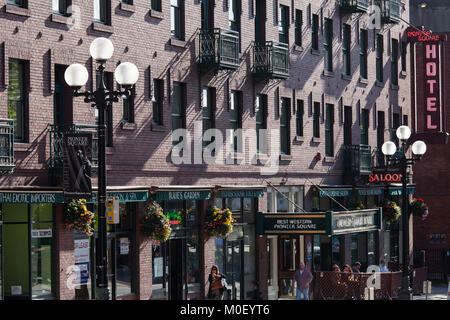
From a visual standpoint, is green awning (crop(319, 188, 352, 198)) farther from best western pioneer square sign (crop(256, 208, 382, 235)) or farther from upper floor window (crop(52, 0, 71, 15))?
upper floor window (crop(52, 0, 71, 15))

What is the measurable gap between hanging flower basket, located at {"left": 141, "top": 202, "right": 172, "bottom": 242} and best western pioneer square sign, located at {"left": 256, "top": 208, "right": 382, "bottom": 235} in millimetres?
5311

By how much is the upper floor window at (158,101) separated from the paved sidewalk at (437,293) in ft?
46.6

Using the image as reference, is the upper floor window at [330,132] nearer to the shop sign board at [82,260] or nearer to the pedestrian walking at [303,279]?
the pedestrian walking at [303,279]

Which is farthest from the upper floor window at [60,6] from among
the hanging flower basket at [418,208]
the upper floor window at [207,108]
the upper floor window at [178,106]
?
the hanging flower basket at [418,208]

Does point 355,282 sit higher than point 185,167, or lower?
lower

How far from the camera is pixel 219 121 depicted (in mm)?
28531

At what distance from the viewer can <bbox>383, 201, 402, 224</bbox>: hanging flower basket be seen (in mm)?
38688

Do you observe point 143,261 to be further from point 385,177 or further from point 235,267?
point 385,177

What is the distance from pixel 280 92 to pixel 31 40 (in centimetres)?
1287

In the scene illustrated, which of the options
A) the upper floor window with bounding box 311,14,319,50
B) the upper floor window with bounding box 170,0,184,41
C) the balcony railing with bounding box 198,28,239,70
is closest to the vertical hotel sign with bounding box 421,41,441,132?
the upper floor window with bounding box 311,14,319,50

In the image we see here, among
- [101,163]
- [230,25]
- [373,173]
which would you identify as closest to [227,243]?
[230,25]

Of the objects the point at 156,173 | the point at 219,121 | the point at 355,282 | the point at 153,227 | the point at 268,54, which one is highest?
the point at 268,54
